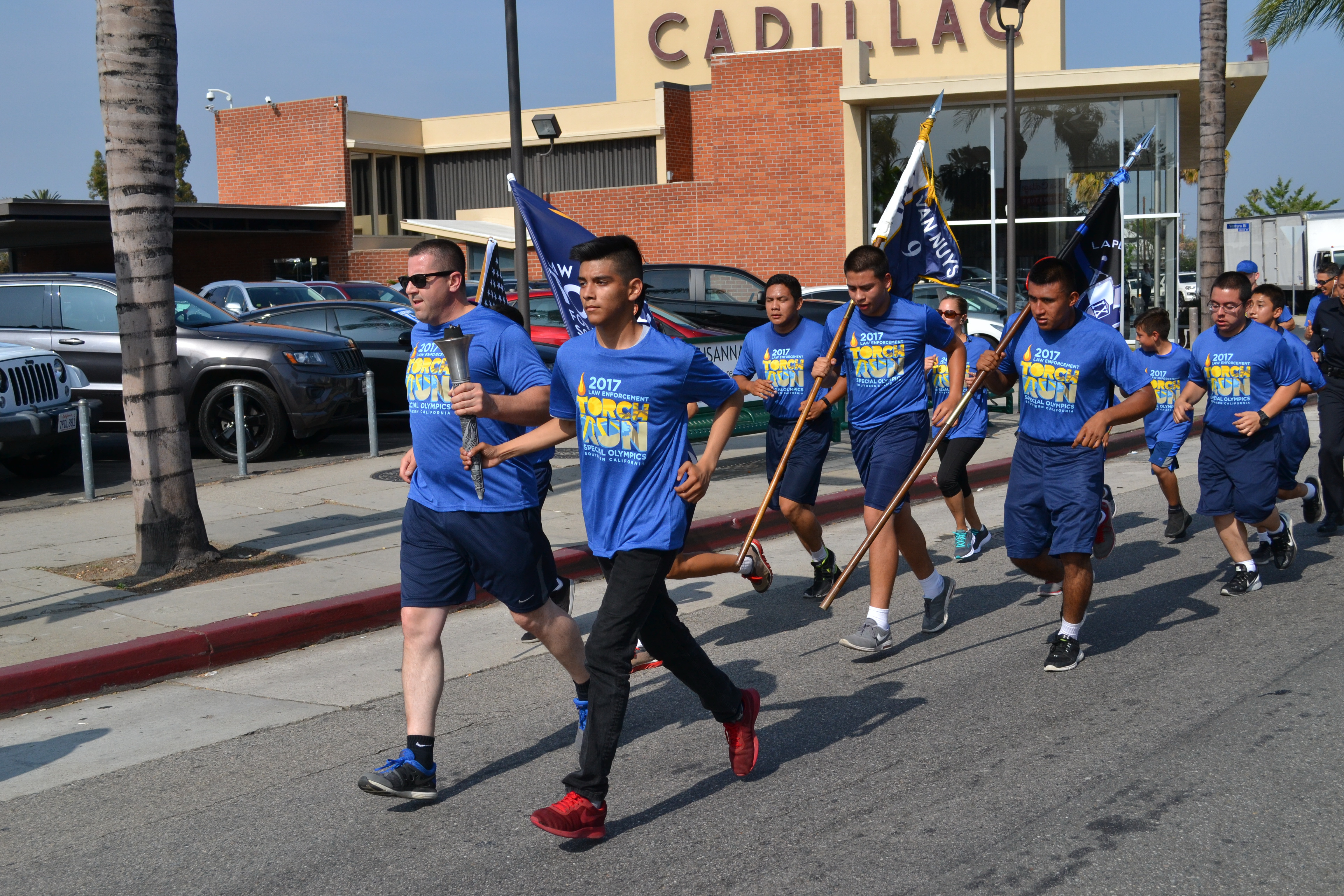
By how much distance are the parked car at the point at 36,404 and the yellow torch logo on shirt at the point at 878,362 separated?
706 cm

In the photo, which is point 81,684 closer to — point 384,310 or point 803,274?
point 384,310

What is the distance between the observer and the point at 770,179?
94.3 ft

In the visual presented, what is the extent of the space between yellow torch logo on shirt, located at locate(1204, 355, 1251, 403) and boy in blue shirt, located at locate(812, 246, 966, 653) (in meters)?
1.96

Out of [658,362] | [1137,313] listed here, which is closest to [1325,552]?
[658,362]

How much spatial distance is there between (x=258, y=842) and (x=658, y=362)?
211cm

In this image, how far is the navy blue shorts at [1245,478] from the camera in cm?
738

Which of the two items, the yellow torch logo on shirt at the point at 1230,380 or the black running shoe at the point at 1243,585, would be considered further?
the yellow torch logo on shirt at the point at 1230,380

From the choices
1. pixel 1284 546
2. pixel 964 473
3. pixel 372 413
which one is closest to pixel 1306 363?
pixel 1284 546

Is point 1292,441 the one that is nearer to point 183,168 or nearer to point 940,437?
point 940,437

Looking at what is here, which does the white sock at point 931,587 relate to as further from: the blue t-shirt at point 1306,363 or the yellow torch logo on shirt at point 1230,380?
the blue t-shirt at point 1306,363

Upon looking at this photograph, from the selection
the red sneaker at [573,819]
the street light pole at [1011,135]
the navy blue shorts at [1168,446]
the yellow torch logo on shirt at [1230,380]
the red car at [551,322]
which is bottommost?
the red sneaker at [573,819]

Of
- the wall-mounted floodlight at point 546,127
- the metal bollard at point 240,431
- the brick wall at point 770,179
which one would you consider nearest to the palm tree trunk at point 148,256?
the metal bollard at point 240,431

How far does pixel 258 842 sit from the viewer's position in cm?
418

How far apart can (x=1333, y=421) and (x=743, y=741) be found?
21.1 feet
